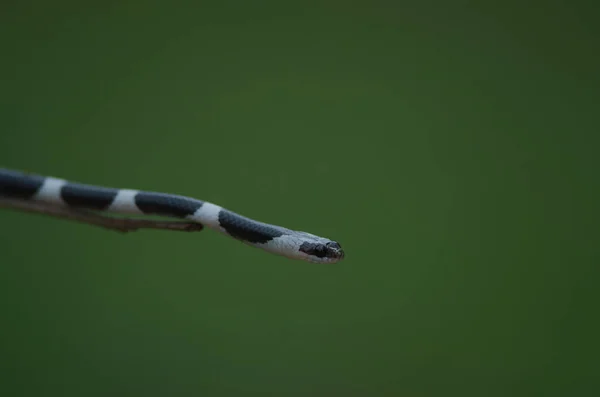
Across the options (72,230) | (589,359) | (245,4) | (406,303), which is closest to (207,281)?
(72,230)

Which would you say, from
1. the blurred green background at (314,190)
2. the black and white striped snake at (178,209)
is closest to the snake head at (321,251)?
the black and white striped snake at (178,209)

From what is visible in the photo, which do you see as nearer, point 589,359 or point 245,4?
point 589,359

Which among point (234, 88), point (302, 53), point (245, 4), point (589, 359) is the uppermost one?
point (245, 4)

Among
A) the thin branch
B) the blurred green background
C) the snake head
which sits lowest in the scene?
the thin branch

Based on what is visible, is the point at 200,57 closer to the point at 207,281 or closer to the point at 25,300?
the point at 207,281

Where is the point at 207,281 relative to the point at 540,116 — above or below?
below

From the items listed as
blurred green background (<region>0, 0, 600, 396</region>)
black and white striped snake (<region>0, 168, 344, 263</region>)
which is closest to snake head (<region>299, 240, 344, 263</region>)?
black and white striped snake (<region>0, 168, 344, 263</region>)

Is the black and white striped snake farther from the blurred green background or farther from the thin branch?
the blurred green background
